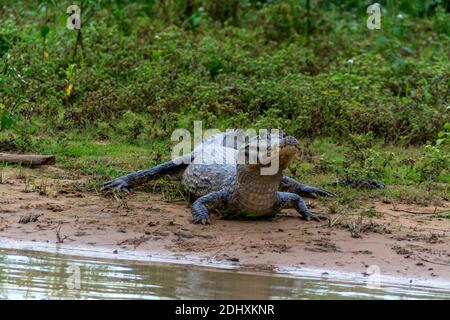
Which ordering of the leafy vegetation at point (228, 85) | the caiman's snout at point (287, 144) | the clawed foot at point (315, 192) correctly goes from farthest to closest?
1. the leafy vegetation at point (228, 85)
2. the clawed foot at point (315, 192)
3. the caiman's snout at point (287, 144)

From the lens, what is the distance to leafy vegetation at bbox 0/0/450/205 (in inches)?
346

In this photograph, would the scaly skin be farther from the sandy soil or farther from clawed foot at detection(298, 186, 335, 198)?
the sandy soil

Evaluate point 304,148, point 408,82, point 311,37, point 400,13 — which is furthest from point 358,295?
point 400,13

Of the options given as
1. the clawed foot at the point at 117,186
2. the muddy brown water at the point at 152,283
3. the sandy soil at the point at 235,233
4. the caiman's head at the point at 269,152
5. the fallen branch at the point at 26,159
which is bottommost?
the muddy brown water at the point at 152,283

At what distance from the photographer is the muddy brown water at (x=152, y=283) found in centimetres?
549

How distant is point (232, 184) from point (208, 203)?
22 cm

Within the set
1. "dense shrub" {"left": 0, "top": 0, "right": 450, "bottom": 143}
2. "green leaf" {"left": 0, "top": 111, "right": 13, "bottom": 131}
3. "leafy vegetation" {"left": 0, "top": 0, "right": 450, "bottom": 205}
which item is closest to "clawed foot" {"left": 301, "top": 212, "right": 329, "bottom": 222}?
"leafy vegetation" {"left": 0, "top": 0, "right": 450, "bottom": 205}

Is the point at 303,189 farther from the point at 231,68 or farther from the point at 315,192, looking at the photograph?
the point at 231,68

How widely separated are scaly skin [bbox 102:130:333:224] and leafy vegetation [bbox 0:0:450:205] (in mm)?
497

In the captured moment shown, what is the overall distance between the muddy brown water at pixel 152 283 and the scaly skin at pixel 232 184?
108 centimetres

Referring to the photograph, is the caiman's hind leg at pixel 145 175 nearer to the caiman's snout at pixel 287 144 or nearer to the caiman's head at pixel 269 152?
the caiman's head at pixel 269 152

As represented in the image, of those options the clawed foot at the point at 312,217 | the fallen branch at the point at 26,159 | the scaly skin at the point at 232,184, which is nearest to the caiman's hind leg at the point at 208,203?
the scaly skin at the point at 232,184

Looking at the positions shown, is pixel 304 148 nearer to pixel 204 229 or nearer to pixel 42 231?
pixel 204 229

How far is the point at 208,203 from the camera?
7258 mm
